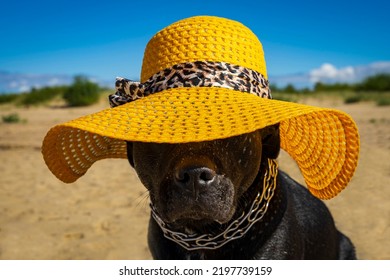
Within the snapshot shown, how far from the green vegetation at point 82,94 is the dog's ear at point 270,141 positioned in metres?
21.7

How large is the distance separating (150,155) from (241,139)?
18.1 inches

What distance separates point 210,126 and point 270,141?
71 centimetres

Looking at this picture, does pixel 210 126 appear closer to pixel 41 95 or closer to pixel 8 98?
pixel 41 95

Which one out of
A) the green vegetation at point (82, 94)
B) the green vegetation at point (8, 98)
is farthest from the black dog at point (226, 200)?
the green vegetation at point (8, 98)

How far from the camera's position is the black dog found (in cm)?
181

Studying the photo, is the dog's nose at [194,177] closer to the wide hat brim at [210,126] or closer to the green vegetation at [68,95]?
the wide hat brim at [210,126]

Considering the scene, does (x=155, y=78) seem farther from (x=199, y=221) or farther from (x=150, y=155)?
(x=199, y=221)

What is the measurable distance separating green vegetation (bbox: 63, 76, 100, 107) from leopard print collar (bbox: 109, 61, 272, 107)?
21.7m

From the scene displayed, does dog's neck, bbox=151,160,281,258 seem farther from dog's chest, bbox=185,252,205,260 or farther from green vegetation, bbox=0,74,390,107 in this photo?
green vegetation, bbox=0,74,390,107

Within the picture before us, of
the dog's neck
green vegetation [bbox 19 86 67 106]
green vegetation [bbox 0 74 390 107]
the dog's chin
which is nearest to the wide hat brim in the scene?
the dog's neck

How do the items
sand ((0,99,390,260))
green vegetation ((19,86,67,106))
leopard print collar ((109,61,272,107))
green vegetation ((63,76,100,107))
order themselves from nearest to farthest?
leopard print collar ((109,61,272,107)), sand ((0,99,390,260)), green vegetation ((63,76,100,107)), green vegetation ((19,86,67,106))

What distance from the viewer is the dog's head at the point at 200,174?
5.77 feet

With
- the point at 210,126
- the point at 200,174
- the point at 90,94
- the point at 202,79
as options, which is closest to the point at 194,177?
the point at 200,174

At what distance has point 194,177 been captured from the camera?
1.72 metres
